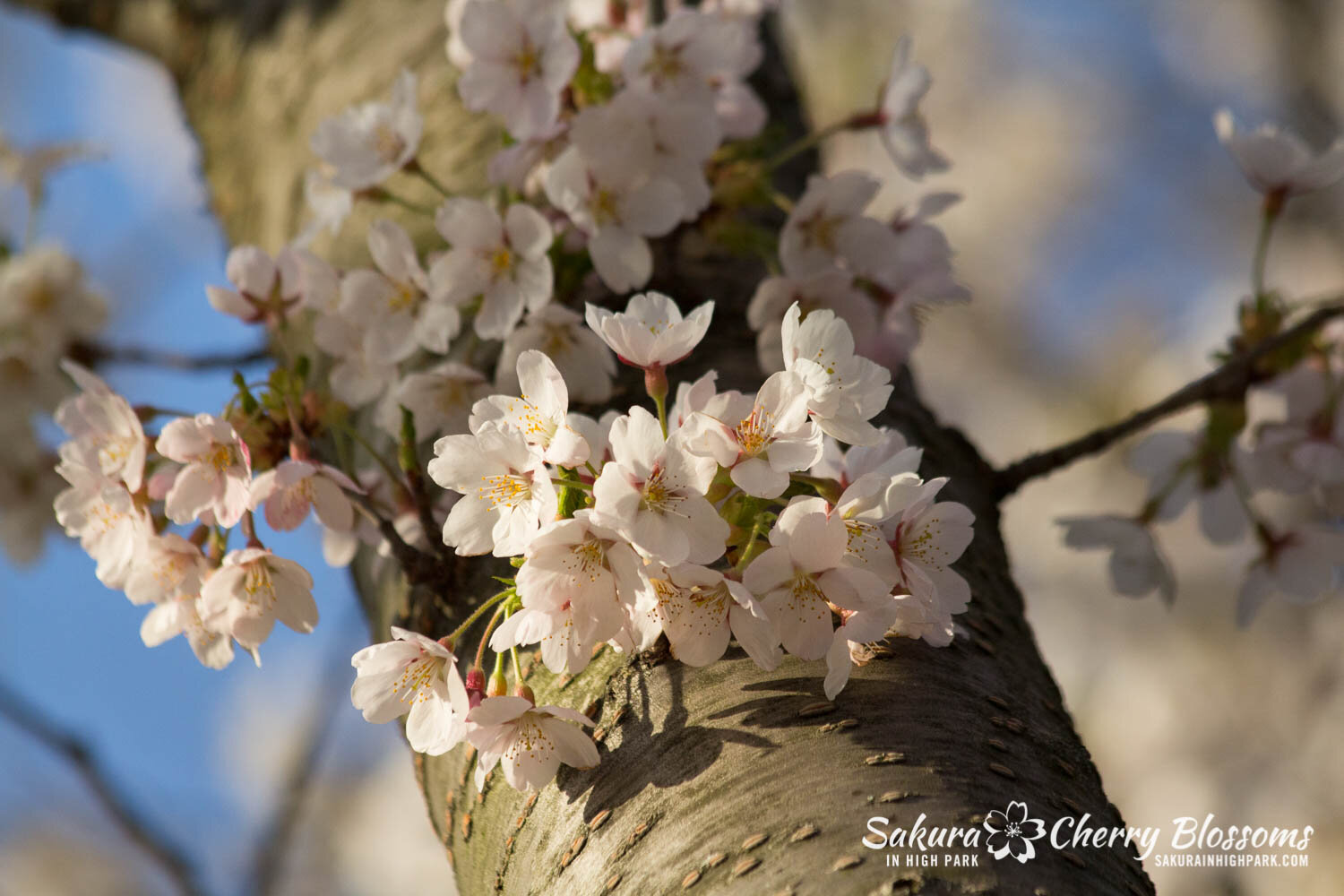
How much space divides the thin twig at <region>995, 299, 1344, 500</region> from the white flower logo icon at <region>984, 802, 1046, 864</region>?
0.53 meters

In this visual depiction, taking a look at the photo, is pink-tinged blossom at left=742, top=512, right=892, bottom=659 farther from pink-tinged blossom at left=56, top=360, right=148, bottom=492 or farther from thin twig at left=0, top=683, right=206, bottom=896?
thin twig at left=0, top=683, right=206, bottom=896

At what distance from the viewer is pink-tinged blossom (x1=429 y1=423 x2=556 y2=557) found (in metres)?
0.76

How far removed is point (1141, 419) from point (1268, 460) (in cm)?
34

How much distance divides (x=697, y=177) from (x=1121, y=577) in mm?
825

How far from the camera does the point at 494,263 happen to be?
107 centimetres

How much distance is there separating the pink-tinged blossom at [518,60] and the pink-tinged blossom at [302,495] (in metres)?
0.44

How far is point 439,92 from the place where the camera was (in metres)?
1.58

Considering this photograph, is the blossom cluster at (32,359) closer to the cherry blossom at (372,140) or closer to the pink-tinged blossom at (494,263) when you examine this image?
the cherry blossom at (372,140)

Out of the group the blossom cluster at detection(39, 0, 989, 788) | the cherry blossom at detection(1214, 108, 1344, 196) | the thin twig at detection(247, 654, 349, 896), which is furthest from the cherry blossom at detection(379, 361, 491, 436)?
the thin twig at detection(247, 654, 349, 896)

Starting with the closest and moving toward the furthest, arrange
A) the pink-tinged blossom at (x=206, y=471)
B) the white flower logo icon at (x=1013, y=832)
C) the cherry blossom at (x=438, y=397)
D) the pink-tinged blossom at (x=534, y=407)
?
the white flower logo icon at (x=1013, y=832) → the pink-tinged blossom at (x=534, y=407) → the pink-tinged blossom at (x=206, y=471) → the cherry blossom at (x=438, y=397)

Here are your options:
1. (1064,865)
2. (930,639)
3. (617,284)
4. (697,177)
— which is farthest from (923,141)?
(1064,865)

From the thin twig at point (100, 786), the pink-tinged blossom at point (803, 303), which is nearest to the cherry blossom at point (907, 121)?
the pink-tinged blossom at point (803, 303)

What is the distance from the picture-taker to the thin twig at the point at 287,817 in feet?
7.08

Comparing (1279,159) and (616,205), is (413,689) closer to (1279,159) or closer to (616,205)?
(616,205)
